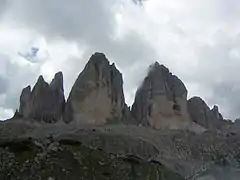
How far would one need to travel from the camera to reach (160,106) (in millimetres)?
193000

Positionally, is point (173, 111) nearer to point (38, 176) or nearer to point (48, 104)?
point (48, 104)

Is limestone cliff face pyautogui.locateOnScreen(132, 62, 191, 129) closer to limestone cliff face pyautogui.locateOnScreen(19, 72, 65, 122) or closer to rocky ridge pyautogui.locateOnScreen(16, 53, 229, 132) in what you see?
rocky ridge pyautogui.locateOnScreen(16, 53, 229, 132)

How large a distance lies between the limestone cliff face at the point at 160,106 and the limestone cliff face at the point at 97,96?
608 centimetres

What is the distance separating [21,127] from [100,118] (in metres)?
40.5

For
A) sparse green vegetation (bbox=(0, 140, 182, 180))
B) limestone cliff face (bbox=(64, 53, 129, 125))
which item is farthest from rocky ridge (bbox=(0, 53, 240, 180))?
sparse green vegetation (bbox=(0, 140, 182, 180))

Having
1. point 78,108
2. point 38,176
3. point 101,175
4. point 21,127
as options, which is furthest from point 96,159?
point 78,108

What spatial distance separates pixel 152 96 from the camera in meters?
196

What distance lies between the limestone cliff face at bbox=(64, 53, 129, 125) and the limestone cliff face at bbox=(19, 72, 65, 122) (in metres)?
3.96

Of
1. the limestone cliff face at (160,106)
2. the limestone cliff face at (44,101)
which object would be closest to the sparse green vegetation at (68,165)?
the limestone cliff face at (160,106)

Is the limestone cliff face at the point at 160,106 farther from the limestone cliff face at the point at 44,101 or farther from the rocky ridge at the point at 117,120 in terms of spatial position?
the limestone cliff face at the point at 44,101

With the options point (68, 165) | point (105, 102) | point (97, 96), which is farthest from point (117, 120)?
point (68, 165)

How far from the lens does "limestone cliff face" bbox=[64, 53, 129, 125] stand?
18812cm

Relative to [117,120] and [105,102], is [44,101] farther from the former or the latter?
[117,120]

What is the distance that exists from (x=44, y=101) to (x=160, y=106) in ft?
131
